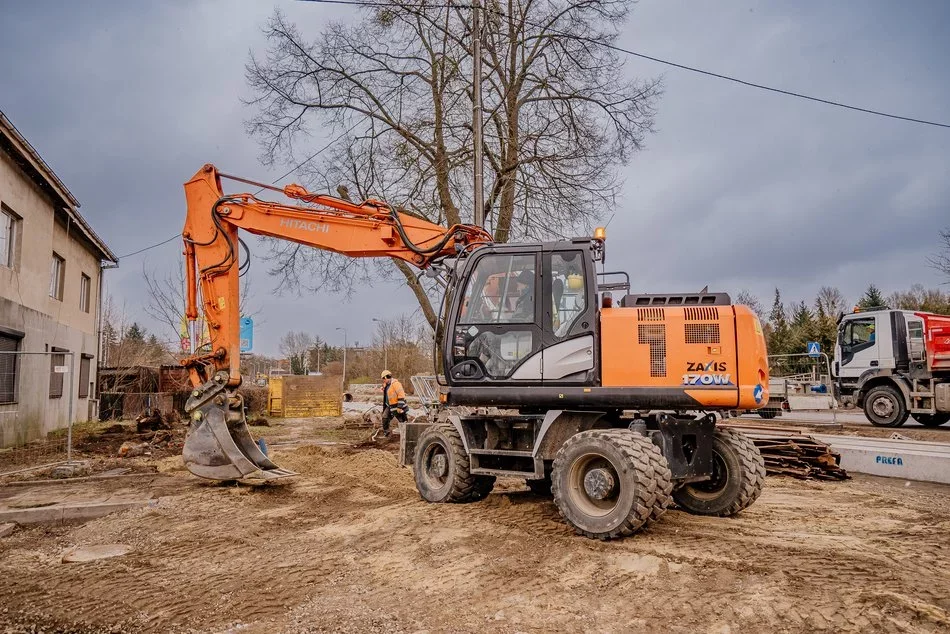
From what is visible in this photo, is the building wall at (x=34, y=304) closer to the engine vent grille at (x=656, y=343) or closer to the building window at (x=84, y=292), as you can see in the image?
the building window at (x=84, y=292)

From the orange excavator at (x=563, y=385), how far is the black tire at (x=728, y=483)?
15mm

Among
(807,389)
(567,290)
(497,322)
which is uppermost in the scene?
(567,290)

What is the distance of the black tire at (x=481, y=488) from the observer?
8242 millimetres

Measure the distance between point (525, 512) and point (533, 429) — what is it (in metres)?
0.89

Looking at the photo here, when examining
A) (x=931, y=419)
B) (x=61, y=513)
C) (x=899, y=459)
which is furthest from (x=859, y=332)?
(x=61, y=513)

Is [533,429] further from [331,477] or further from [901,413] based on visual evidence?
[901,413]

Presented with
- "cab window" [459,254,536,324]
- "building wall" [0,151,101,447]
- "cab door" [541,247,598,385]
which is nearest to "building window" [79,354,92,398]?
"building wall" [0,151,101,447]

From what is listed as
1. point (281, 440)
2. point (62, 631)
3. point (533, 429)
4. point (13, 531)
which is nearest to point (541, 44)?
point (281, 440)

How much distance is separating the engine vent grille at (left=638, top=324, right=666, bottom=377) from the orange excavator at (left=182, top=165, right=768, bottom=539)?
1 centimetres

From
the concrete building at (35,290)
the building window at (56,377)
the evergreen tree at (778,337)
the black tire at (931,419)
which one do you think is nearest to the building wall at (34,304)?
the concrete building at (35,290)

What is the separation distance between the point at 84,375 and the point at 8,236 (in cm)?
824

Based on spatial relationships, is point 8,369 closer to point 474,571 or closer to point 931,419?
point 474,571

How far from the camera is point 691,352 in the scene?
6.71 m

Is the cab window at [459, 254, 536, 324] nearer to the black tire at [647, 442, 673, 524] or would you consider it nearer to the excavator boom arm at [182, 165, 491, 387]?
the excavator boom arm at [182, 165, 491, 387]
